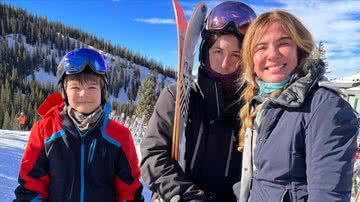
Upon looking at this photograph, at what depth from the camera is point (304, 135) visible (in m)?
1.39

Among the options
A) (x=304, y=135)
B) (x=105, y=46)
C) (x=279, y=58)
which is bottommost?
(x=304, y=135)

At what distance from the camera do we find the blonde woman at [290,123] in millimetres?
1295

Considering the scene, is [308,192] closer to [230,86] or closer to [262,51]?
[262,51]

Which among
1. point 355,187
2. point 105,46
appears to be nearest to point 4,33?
point 105,46

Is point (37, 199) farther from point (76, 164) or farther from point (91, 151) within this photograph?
point (91, 151)

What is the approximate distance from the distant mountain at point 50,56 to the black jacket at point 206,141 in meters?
73.8

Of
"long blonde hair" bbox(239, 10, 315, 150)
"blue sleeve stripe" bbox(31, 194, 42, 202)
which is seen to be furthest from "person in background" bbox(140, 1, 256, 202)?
"blue sleeve stripe" bbox(31, 194, 42, 202)

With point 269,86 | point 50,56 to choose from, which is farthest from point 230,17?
point 50,56

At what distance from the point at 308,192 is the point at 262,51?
66cm

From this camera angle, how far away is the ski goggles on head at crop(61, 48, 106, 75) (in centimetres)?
234

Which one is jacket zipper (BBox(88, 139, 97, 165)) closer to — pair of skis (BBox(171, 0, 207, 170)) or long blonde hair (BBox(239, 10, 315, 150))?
pair of skis (BBox(171, 0, 207, 170))

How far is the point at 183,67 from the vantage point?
7.31 ft

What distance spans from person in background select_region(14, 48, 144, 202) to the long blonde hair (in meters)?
0.90

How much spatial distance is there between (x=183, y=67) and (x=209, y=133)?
464 millimetres
